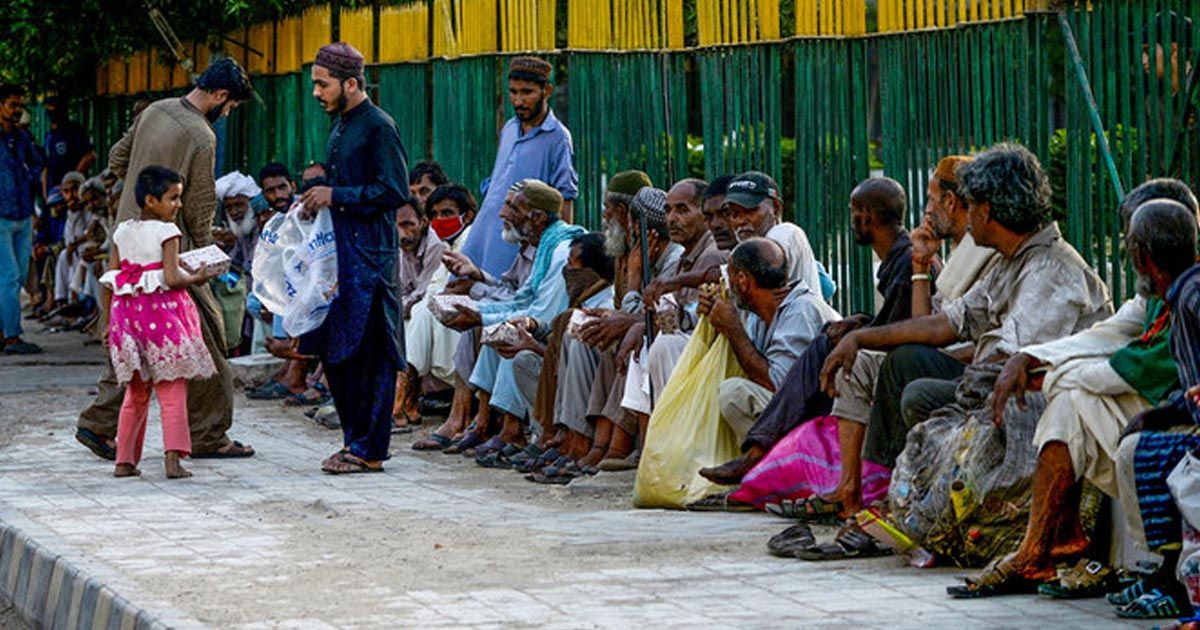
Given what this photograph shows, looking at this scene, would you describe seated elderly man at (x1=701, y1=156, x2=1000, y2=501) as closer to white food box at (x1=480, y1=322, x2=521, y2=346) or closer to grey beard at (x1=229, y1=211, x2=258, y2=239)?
white food box at (x1=480, y1=322, x2=521, y2=346)

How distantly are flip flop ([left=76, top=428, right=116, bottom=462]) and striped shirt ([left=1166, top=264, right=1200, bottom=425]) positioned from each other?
6475mm

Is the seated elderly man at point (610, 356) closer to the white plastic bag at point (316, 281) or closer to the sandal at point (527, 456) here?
the sandal at point (527, 456)

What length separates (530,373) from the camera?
37.8 ft

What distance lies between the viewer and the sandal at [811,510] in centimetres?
873

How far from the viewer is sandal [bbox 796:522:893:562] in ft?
25.7

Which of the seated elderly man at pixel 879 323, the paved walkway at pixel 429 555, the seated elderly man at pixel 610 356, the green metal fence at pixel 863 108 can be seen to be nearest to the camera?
the paved walkway at pixel 429 555

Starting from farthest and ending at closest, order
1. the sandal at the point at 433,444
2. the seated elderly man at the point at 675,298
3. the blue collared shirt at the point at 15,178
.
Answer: the blue collared shirt at the point at 15,178, the sandal at the point at 433,444, the seated elderly man at the point at 675,298

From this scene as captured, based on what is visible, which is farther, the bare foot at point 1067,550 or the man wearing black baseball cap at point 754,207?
the man wearing black baseball cap at point 754,207

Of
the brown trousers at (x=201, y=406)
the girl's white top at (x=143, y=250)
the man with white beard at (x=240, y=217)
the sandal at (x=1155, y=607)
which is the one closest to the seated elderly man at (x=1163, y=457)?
the sandal at (x=1155, y=607)

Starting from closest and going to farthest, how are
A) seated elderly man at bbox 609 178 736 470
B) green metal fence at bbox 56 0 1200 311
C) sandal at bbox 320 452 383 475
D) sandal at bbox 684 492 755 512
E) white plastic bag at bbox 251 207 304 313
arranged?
green metal fence at bbox 56 0 1200 311 → sandal at bbox 684 492 755 512 → seated elderly man at bbox 609 178 736 470 → sandal at bbox 320 452 383 475 → white plastic bag at bbox 251 207 304 313

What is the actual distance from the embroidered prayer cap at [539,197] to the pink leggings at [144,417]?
2.13 m

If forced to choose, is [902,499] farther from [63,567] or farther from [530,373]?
[530,373]

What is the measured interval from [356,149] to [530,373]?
1531mm

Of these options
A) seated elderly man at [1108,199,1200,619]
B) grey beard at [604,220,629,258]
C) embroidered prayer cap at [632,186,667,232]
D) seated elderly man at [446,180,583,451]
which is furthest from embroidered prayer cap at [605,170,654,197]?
seated elderly man at [1108,199,1200,619]
